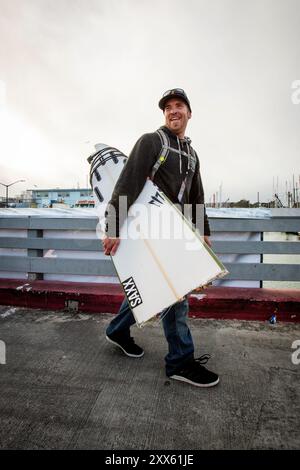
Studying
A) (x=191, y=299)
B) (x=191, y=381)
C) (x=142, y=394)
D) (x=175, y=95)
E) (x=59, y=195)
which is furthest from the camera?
(x=59, y=195)

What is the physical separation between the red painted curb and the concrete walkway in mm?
264

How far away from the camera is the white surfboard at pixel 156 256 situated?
204 centimetres

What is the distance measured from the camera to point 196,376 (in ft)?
7.09

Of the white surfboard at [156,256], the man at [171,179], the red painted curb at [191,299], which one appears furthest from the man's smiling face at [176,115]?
the red painted curb at [191,299]

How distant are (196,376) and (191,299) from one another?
50.9 inches

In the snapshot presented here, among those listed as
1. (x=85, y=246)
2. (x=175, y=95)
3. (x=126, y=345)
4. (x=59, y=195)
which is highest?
(x=59, y=195)

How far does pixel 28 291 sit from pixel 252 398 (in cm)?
295

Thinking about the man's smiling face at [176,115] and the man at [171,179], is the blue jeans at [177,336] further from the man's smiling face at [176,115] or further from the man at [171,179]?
the man's smiling face at [176,115]

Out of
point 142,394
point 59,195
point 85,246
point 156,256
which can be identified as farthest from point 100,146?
point 59,195

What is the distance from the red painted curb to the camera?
3324 mm

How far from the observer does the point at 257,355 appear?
260 cm

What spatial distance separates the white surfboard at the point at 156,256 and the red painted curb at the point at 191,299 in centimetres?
140

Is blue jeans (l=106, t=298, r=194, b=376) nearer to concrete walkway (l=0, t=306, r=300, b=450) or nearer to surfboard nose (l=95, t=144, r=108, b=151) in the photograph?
concrete walkway (l=0, t=306, r=300, b=450)

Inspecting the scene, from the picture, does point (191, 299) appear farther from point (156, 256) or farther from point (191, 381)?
point (156, 256)
